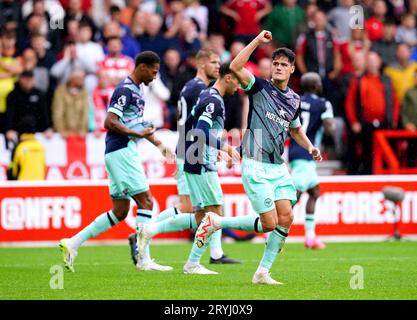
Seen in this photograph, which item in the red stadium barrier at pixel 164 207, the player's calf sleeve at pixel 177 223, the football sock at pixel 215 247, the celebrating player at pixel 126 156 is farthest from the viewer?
the red stadium barrier at pixel 164 207

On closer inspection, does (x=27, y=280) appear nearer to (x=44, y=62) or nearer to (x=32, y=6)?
(x=44, y=62)

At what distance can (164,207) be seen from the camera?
18422 mm

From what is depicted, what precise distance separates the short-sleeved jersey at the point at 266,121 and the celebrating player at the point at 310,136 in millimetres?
5185

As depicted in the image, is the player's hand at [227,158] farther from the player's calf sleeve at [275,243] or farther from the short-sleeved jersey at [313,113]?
the short-sleeved jersey at [313,113]

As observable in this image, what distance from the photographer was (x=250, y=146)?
11359 millimetres

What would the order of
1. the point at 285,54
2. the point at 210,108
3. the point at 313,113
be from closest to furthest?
the point at 285,54 → the point at 210,108 → the point at 313,113

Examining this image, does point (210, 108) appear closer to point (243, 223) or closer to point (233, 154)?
point (233, 154)

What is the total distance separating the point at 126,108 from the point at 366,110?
29.3ft

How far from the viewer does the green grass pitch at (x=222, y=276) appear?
1042cm

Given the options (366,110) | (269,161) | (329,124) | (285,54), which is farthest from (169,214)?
(366,110)

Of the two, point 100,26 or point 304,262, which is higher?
point 100,26

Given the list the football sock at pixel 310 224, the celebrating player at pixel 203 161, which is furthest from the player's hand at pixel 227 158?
the football sock at pixel 310 224
